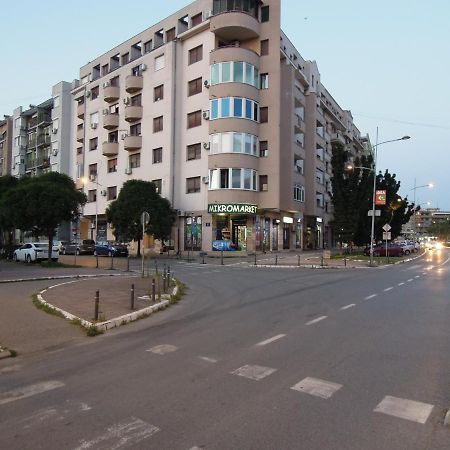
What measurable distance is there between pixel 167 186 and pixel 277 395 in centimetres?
4413

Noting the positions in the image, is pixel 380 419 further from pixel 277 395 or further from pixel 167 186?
pixel 167 186

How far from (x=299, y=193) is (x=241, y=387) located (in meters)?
48.5

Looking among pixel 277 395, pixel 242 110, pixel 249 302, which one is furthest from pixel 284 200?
pixel 277 395

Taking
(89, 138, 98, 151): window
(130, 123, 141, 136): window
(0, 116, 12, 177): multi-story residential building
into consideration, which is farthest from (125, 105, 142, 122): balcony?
(0, 116, 12, 177): multi-story residential building

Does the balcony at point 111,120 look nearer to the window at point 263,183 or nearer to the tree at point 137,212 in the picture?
the tree at point 137,212

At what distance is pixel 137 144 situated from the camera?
52.5m

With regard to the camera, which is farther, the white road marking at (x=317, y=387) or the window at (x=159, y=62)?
the window at (x=159, y=62)

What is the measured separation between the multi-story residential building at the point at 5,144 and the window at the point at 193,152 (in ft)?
177

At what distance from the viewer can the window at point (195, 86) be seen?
46806 mm

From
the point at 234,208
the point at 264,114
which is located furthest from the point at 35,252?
the point at 264,114

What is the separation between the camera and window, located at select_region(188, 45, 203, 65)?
4691 cm

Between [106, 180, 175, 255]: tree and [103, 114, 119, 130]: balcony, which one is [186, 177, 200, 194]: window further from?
[103, 114, 119, 130]: balcony

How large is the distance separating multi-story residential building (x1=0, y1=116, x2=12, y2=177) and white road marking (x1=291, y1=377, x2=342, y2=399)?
91907 mm

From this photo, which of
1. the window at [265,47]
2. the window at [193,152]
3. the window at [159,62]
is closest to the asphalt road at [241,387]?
the window at [193,152]
